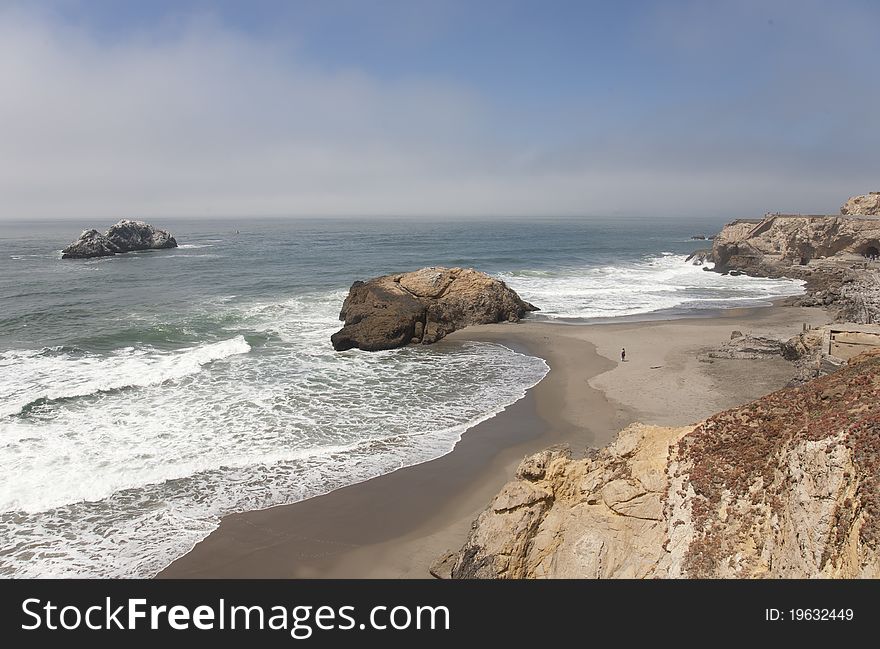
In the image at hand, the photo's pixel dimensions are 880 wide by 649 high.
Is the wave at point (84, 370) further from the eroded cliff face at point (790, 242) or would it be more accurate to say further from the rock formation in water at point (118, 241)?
the eroded cliff face at point (790, 242)

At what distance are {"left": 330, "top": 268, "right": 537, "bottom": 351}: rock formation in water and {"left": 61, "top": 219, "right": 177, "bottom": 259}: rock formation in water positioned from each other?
61.6 m

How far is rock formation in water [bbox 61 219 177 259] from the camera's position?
7619cm

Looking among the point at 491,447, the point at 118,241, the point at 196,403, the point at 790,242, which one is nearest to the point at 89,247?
the point at 118,241

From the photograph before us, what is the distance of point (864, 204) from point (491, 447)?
216ft

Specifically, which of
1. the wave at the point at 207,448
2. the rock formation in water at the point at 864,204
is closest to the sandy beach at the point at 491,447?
the wave at the point at 207,448

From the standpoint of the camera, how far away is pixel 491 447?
17781 mm

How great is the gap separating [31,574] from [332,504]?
667 centimetres

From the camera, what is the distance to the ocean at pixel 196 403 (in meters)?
13.6

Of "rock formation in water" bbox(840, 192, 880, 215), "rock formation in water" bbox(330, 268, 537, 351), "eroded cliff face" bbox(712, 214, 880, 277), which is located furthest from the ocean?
"rock formation in water" bbox(840, 192, 880, 215)

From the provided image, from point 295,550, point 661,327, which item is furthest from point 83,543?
point 661,327

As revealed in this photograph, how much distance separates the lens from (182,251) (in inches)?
3433

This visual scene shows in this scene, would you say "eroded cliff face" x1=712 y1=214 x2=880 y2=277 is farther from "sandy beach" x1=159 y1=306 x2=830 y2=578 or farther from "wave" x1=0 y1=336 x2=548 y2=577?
"wave" x1=0 y1=336 x2=548 y2=577
